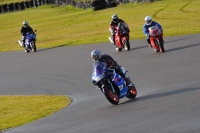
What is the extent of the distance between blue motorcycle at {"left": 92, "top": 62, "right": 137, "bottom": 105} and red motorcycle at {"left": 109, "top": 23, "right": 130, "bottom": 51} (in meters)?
11.8

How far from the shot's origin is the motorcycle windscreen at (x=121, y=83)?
1532cm

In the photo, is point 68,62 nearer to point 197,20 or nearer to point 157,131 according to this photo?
point 197,20

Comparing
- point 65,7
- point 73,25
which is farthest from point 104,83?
point 65,7

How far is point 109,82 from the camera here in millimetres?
15250

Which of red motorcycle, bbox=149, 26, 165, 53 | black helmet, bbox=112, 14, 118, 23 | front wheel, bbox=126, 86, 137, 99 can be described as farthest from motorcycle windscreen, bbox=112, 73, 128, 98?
black helmet, bbox=112, 14, 118, 23

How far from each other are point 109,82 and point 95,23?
2957 centimetres

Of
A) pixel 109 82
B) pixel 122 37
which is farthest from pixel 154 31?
pixel 109 82

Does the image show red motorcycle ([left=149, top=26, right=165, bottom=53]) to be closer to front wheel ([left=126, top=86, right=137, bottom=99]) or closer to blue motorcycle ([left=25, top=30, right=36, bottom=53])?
front wheel ([left=126, top=86, right=137, bottom=99])

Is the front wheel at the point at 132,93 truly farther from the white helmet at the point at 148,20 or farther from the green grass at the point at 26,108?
the white helmet at the point at 148,20

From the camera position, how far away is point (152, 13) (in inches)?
1661

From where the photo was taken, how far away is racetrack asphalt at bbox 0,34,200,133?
12164 mm

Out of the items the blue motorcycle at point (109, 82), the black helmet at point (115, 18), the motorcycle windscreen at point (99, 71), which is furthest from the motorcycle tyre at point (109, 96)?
the black helmet at point (115, 18)

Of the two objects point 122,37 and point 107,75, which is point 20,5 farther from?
point 107,75

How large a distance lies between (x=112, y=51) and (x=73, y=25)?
18.6 m
